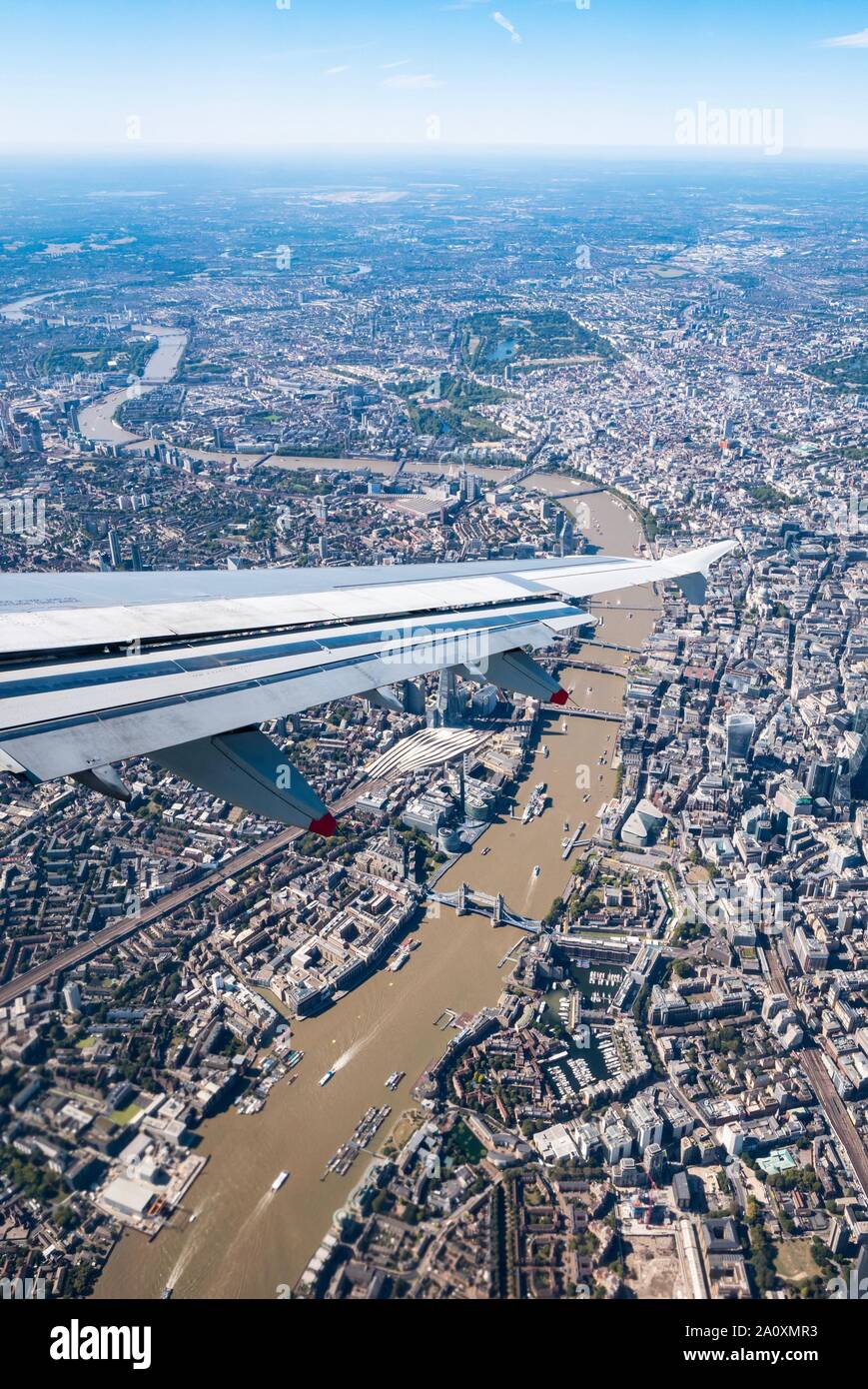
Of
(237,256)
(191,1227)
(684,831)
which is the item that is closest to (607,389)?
(684,831)

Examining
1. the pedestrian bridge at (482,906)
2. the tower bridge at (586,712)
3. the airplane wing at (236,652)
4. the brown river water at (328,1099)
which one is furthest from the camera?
the tower bridge at (586,712)

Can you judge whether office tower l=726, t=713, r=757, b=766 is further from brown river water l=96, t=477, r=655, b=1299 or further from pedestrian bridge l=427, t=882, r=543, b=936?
pedestrian bridge l=427, t=882, r=543, b=936

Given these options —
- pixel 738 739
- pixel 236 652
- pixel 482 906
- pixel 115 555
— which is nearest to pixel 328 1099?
pixel 482 906

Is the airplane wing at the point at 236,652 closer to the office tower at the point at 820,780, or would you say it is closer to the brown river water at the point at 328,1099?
the brown river water at the point at 328,1099

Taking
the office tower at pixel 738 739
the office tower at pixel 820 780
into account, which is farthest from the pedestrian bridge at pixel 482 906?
the office tower at pixel 820 780

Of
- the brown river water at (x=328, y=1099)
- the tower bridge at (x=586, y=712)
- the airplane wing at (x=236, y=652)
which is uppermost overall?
the airplane wing at (x=236, y=652)

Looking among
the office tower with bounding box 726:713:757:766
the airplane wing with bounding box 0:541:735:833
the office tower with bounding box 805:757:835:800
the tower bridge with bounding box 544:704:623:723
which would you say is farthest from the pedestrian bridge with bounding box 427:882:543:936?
the airplane wing with bounding box 0:541:735:833
